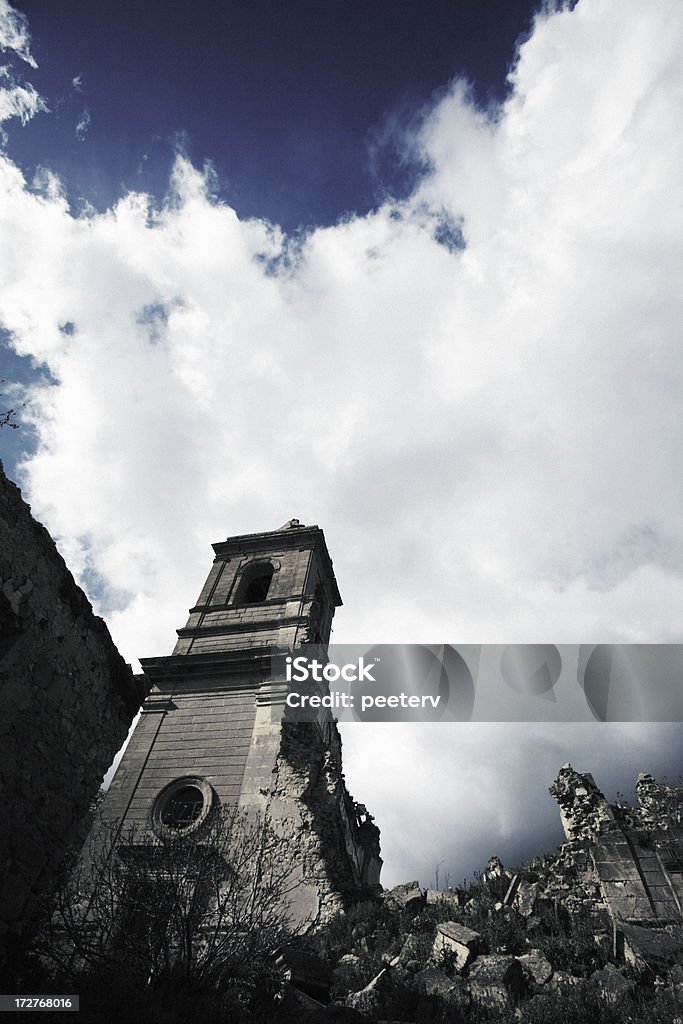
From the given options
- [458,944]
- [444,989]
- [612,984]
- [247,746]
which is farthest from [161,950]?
[247,746]

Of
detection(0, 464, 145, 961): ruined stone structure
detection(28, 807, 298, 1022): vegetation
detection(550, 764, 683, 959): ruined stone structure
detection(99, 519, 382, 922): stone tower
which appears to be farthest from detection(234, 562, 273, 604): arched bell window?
detection(0, 464, 145, 961): ruined stone structure

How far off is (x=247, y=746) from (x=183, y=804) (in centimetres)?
211

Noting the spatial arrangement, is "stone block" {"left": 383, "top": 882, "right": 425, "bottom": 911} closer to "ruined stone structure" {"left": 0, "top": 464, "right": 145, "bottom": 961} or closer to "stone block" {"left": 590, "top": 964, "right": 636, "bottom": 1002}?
"stone block" {"left": 590, "top": 964, "right": 636, "bottom": 1002}

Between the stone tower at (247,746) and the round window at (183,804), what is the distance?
0.03 meters

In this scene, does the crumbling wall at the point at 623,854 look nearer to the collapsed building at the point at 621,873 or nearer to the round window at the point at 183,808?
the collapsed building at the point at 621,873

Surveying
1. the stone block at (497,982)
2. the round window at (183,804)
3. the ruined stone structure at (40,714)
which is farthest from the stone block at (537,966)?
the round window at (183,804)

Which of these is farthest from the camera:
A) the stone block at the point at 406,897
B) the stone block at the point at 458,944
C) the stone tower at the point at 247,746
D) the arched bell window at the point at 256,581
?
the arched bell window at the point at 256,581

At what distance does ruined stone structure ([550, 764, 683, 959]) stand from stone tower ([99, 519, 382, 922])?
4.96m

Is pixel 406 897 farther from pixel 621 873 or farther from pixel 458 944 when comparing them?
pixel 621 873

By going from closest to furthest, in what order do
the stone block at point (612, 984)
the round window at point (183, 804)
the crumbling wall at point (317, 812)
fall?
the stone block at point (612, 984)
the crumbling wall at point (317, 812)
the round window at point (183, 804)

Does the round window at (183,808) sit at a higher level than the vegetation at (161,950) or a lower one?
higher

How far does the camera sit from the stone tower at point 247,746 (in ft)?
41.4

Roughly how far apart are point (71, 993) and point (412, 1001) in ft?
16.2

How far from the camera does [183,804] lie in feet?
45.6
